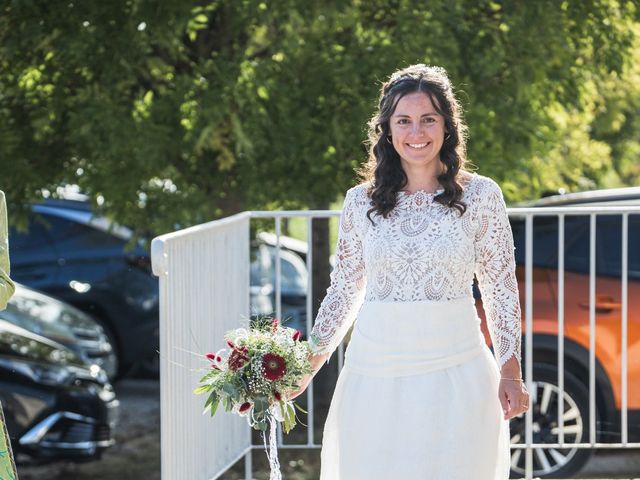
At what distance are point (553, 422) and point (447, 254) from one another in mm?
3405

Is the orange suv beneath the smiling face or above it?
beneath

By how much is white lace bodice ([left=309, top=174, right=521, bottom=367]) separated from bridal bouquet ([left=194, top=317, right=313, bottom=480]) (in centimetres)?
33

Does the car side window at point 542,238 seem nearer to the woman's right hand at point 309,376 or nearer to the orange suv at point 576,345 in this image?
the orange suv at point 576,345

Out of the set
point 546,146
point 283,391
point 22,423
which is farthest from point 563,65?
point 283,391

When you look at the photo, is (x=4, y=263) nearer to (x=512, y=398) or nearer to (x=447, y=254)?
(x=447, y=254)

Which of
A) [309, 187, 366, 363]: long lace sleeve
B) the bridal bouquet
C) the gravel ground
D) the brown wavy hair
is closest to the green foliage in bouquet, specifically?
the bridal bouquet

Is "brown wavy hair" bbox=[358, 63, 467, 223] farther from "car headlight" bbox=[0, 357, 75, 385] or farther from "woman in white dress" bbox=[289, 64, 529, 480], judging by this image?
"car headlight" bbox=[0, 357, 75, 385]

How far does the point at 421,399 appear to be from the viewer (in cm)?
414

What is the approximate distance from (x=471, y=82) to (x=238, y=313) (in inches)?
115

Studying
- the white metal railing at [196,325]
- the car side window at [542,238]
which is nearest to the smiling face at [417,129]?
the white metal railing at [196,325]

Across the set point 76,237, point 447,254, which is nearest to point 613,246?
point 447,254

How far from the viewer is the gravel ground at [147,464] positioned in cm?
869

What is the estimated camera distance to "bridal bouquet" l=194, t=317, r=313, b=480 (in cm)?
420

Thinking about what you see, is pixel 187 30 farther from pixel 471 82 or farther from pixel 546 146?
pixel 546 146
